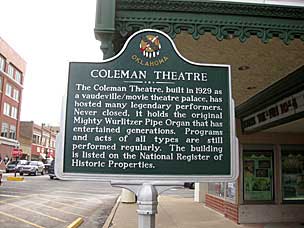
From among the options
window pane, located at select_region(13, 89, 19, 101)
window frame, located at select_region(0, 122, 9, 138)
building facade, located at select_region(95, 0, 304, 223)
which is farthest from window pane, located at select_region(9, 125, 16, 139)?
building facade, located at select_region(95, 0, 304, 223)

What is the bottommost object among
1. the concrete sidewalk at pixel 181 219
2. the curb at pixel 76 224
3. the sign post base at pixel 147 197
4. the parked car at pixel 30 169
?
the curb at pixel 76 224

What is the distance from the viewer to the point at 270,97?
8.21 m

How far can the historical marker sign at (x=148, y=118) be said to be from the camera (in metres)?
3.54

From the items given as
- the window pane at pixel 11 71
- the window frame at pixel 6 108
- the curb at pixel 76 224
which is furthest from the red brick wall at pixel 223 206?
the window pane at pixel 11 71

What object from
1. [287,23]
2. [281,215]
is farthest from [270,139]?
[287,23]

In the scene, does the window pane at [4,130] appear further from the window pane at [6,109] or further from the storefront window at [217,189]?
the storefront window at [217,189]

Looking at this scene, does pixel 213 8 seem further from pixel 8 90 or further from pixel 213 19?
pixel 8 90

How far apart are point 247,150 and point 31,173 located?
32.4 metres

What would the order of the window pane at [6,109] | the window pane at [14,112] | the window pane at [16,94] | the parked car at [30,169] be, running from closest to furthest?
1. the parked car at [30,169]
2. the window pane at [6,109]
3. the window pane at [14,112]
4. the window pane at [16,94]

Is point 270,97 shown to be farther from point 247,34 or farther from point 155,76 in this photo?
point 155,76

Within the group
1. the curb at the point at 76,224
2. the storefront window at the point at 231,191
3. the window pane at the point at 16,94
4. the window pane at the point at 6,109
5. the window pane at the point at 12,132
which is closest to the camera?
the curb at the point at 76,224

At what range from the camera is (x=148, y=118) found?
366 centimetres

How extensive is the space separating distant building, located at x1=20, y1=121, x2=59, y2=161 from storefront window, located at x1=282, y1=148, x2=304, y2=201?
58169 millimetres

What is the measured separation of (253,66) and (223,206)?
257 inches
